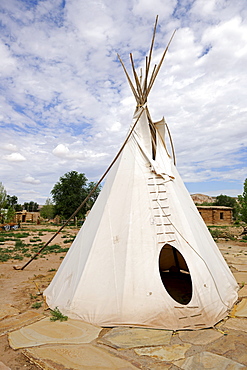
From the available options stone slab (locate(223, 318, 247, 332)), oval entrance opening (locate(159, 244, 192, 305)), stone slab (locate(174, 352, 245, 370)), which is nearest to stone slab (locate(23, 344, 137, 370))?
stone slab (locate(174, 352, 245, 370))

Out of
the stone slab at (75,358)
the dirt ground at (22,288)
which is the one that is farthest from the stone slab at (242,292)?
the dirt ground at (22,288)

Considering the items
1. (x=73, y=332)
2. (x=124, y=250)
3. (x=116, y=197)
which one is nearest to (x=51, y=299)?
(x=73, y=332)

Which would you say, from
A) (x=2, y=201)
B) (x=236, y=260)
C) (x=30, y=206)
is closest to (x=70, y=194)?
(x=2, y=201)

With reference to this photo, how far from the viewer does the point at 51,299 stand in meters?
4.55

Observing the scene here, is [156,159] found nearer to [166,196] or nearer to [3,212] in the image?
[166,196]

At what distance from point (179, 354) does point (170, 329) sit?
531 mm

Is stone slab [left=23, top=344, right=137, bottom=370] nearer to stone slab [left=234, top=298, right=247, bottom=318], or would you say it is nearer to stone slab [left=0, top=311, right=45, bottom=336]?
stone slab [left=0, top=311, right=45, bottom=336]

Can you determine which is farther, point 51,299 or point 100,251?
point 51,299

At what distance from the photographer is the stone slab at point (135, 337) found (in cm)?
320

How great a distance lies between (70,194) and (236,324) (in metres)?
30.2

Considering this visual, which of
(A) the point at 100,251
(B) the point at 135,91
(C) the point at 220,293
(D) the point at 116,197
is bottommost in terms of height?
(C) the point at 220,293

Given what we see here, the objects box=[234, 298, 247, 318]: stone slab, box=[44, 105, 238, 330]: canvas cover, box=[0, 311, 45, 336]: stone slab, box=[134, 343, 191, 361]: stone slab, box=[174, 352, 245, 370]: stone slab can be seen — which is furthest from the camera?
box=[234, 298, 247, 318]: stone slab

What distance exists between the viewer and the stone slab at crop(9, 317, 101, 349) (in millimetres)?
3314

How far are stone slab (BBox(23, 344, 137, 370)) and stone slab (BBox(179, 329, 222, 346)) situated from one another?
90 centimetres
